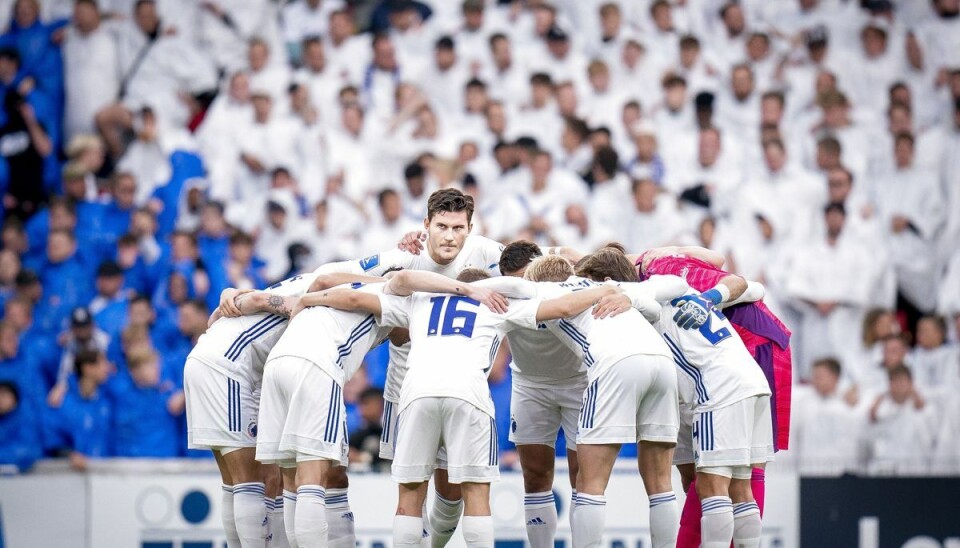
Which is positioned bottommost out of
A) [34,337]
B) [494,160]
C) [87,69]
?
[34,337]

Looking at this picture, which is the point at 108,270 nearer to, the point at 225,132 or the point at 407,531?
the point at 225,132

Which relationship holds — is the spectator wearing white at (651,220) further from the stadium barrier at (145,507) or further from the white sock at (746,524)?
the white sock at (746,524)

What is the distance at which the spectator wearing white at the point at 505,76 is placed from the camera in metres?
14.4

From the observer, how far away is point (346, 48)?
572 inches

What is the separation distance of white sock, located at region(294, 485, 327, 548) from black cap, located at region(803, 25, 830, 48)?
11.5 metres

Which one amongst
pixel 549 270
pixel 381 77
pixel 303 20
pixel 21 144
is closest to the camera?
pixel 549 270

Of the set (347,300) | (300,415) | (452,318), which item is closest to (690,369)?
(452,318)

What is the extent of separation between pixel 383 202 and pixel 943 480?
676 cm

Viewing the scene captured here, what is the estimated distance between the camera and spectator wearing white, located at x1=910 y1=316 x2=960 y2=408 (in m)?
13.4

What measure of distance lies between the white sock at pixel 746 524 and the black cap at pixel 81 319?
7588 millimetres

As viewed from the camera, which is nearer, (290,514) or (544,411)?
(290,514)

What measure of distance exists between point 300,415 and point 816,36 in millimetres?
11382

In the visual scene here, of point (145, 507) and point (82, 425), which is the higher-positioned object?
point (82, 425)

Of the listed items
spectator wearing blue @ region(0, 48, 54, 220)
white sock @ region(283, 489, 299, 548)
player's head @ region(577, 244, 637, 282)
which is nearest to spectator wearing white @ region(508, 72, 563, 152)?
spectator wearing blue @ region(0, 48, 54, 220)
